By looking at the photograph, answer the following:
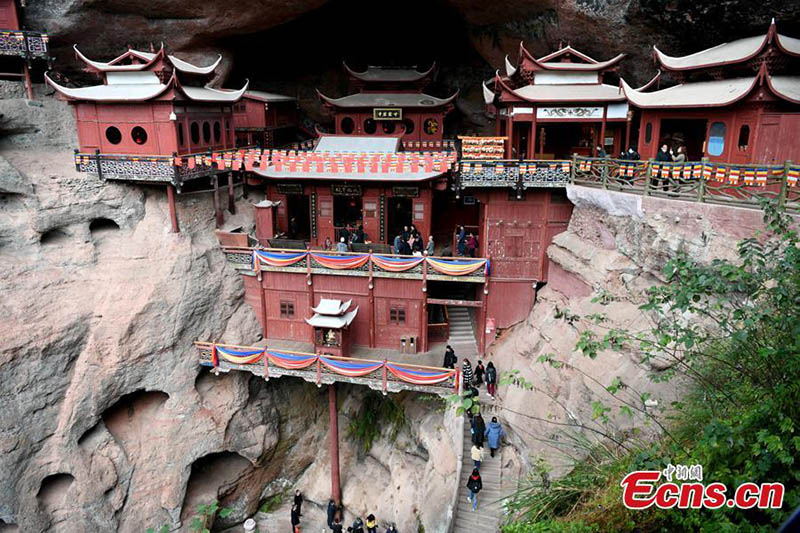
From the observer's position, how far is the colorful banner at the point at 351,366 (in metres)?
21.7

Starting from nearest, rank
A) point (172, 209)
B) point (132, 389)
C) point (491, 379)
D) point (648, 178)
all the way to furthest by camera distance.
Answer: point (648, 178) < point (491, 379) < point (132, 389) < point (172, 209)

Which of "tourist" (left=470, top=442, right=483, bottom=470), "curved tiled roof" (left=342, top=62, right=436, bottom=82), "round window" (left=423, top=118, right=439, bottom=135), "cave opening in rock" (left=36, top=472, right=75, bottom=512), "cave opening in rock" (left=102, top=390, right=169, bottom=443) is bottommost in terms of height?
"cave opening in rock" (left=36, top=472, right=75, bottom=512)

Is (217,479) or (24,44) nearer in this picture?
(217,479)

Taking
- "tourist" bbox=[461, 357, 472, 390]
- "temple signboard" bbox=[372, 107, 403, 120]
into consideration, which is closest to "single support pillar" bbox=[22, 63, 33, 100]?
"temple signboard" bbox=[372, 107, 403, 120]

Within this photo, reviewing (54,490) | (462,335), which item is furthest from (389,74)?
(54,490)

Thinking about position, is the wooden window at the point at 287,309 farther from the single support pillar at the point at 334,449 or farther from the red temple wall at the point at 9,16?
the red temple wall at the point at 9,16

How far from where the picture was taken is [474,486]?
56.5ft

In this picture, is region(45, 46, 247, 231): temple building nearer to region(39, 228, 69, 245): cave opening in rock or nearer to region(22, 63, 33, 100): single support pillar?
region(39, 228, 69, 245): cave opening in rock

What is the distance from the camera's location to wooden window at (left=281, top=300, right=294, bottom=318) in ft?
83.0

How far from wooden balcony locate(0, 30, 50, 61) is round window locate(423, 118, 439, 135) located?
19572 mm

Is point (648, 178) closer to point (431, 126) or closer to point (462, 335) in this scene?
point (462, 335)

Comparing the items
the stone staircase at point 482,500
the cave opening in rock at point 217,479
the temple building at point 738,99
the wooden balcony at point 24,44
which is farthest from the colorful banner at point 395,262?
the wooden balcony at point 24,44

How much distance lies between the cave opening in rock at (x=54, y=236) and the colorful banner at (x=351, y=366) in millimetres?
12621

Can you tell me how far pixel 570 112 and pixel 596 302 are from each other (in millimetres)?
8854
